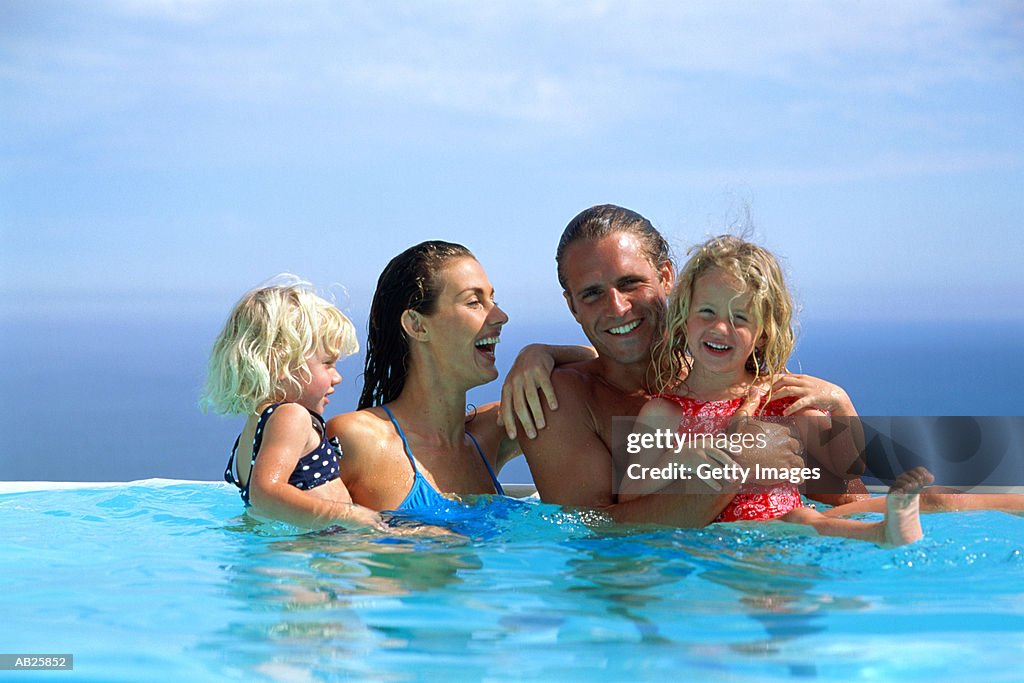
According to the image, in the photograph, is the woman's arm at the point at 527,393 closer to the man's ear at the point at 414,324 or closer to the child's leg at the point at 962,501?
the man's ear at the point at 414,324

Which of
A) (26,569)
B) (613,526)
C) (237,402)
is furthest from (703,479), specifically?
(26,569)

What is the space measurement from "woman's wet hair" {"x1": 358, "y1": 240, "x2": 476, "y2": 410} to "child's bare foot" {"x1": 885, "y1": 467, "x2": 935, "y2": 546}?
201 cm

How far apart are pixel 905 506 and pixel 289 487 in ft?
7.18

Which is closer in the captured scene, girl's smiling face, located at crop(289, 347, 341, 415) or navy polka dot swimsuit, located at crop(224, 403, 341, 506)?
navy polka dot swimsuit, located at crop(224, 403, 341, 506)

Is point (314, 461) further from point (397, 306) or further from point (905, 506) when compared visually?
point (905, 506)

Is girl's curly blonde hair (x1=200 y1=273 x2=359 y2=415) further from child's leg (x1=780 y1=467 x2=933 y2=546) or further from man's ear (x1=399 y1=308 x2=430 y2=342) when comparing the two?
child's leg (x1=780 y1=467 x2=933 y2=546)

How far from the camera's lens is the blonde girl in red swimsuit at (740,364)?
14.2ft

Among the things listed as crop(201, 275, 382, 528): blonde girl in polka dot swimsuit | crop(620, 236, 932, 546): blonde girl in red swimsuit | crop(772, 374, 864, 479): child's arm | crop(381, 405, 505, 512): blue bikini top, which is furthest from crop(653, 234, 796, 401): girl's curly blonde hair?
crop(201, 275, 382, 528): blonde girl in polka dot swimsuit

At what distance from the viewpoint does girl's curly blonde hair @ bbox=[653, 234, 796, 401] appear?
4.37 meters

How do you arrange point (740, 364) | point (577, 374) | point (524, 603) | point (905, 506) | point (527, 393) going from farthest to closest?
point (577, 374)
point (527, 393)
point (740, 364)
point (905, 506)
point (524, 603)

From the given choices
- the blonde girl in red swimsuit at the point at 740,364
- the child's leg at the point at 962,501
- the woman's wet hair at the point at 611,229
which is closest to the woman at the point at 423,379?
the woman's wet hair at the point at 611,229

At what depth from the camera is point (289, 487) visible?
4023 mm

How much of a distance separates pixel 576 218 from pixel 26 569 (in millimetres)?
2662

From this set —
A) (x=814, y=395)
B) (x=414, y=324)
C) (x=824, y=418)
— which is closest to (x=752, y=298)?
(x=814, y=395)
